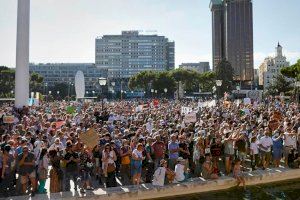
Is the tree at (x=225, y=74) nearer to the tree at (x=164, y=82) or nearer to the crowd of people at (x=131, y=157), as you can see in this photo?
the tree at (x=164, y=82)

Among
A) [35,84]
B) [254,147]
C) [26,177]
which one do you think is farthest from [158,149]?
[35,84]

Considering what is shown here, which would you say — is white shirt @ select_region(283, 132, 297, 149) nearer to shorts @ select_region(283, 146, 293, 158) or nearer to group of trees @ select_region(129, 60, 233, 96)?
shorts @ select_region(283, 146, 293, 158)

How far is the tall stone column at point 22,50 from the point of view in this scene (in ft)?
93.8

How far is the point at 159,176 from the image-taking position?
45.3 feet

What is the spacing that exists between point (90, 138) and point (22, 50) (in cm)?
1705

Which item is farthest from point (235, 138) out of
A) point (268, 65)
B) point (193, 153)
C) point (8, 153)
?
point (268, 65)

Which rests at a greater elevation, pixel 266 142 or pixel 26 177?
pixel 266 142

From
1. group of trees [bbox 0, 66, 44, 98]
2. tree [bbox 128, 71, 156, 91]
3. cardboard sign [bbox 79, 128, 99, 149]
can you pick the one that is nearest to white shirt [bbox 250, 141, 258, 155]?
cardboard sign [bbox 79, 128, 99, 149]

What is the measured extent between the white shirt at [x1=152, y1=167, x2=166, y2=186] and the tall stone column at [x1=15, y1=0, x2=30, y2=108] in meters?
17.7

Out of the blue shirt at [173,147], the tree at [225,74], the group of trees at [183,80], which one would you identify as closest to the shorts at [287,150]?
the blue shirt at [173,147]

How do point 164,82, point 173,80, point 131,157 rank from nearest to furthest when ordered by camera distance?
point 131,157 → point 164,82 → point 173,80

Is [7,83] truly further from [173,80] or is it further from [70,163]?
[70,163]

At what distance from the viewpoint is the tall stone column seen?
28.6 metres

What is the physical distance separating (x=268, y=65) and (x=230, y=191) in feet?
608
